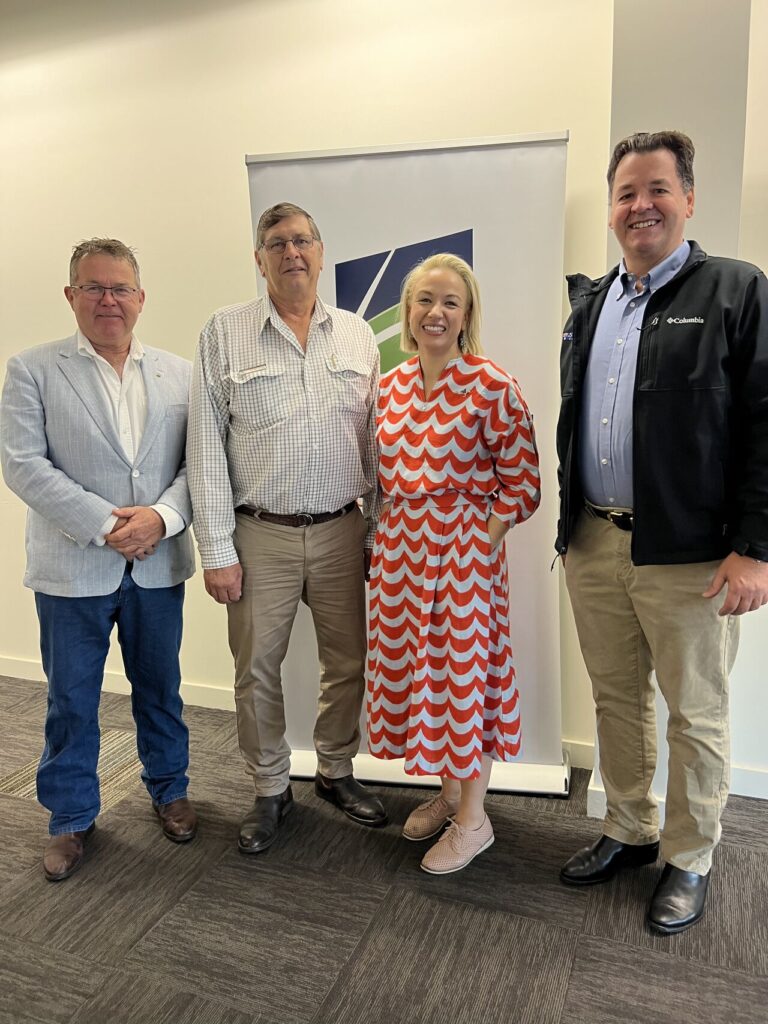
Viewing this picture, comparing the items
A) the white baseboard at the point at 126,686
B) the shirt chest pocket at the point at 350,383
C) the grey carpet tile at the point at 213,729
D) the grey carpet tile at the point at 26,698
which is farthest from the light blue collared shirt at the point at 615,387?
the grey carpet tile at the point at 26,698

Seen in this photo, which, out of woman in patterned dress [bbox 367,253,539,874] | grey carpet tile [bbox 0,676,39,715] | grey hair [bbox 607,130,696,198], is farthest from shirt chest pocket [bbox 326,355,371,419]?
grey carpet tile [bbox 0,676,39,715]

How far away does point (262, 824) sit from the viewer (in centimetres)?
243

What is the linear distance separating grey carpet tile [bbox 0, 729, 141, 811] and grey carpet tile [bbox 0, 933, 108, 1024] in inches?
28.0

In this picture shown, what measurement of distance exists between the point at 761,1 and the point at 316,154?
146 centimetres

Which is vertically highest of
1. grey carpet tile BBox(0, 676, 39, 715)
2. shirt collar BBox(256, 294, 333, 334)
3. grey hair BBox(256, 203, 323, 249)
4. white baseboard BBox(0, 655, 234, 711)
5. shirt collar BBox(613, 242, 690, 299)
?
grey hair BBox(256, 203, 323, 249)

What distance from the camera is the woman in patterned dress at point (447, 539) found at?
6.92ft

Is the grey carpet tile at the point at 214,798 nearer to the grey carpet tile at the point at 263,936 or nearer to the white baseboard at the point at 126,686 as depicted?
the grey carpet tile at the point at 263,936

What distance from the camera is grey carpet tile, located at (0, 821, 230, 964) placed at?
2029 mm

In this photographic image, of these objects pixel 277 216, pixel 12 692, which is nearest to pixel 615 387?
pixel 277 216

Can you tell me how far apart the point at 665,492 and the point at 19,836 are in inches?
88.4

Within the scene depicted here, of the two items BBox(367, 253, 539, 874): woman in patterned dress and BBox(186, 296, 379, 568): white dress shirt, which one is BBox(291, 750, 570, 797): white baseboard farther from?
BBox(186, 296, 379, 568): white dress shirt

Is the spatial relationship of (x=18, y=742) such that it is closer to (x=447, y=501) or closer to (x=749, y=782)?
(x=447, y=501)

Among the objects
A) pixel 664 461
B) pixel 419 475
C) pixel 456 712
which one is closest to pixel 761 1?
pixel 664 461

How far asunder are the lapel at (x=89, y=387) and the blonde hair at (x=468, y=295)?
88cm
